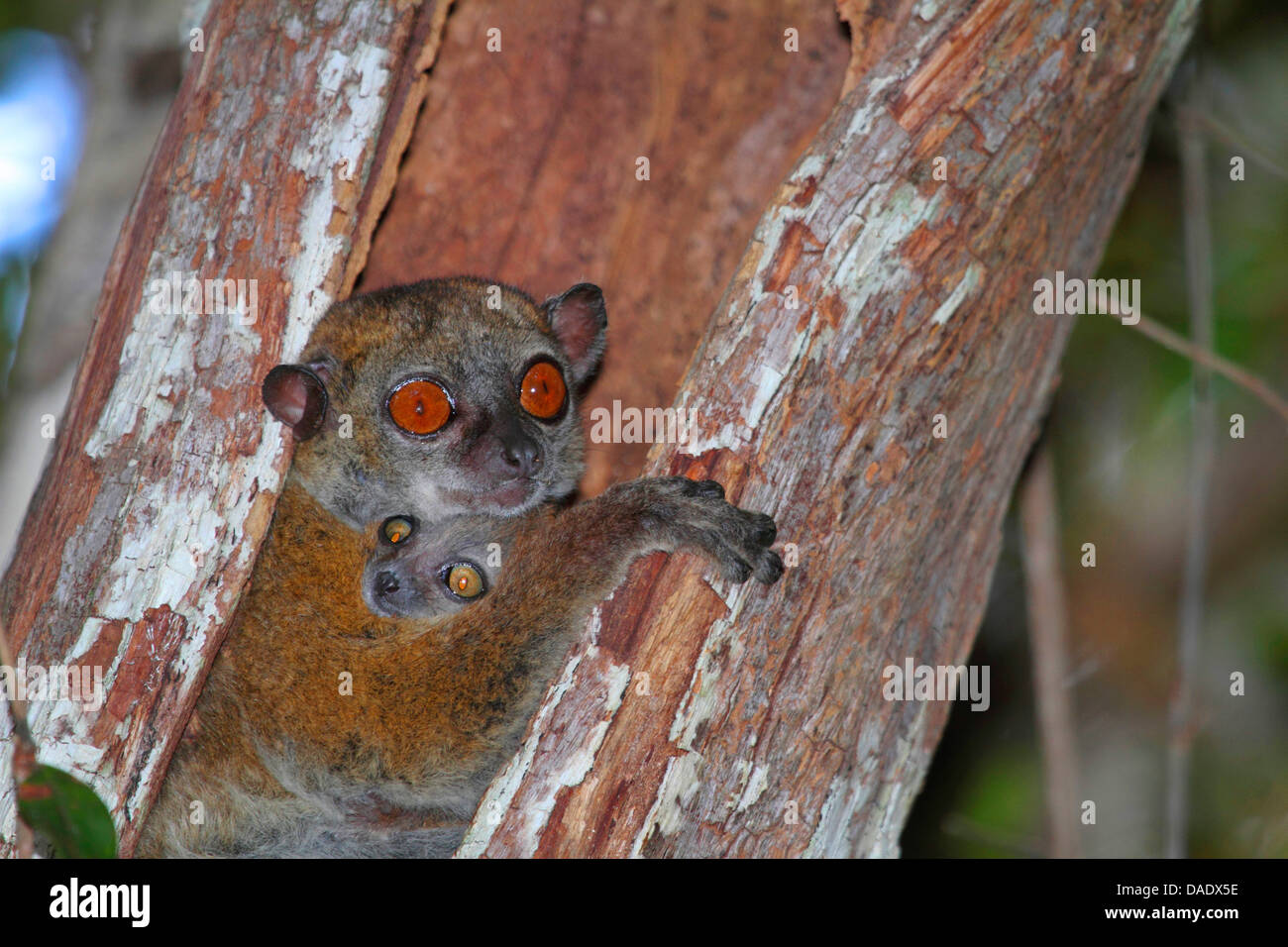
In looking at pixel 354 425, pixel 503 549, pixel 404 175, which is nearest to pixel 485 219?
pixel 404 175

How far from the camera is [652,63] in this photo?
5824 millimetres

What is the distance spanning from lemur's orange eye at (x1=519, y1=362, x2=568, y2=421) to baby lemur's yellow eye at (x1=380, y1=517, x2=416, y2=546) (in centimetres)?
73

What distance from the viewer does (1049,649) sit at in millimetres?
5297

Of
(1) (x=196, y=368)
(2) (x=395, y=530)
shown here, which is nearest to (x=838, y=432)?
(2) (x=395, y=530)

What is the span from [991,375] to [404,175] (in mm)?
3221

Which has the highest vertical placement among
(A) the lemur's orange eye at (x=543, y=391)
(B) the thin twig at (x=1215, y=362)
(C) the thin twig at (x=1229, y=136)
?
(C) the thin twig at (x=1229, y=136)

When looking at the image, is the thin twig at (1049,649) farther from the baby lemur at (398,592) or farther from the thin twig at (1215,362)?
the baby lemur at (398,592)

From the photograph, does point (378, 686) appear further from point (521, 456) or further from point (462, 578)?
point (521, 456)

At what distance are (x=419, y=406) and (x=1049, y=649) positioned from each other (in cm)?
320

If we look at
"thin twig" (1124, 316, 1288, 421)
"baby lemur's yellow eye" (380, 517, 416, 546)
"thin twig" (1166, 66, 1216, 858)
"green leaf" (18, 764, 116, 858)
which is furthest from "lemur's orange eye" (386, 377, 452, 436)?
"thin twig" (1166, 66, 1216, 858)

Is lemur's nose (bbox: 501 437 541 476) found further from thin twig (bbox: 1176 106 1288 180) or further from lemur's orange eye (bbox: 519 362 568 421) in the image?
thin twig (bbox: 1176 106 1288 180)

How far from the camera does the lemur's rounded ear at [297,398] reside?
3.50 meters

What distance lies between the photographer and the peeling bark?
3.24m

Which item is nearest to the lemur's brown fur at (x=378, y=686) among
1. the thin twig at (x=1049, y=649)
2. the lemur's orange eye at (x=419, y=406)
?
the lemur's orange eye at (x=419, y=406)
